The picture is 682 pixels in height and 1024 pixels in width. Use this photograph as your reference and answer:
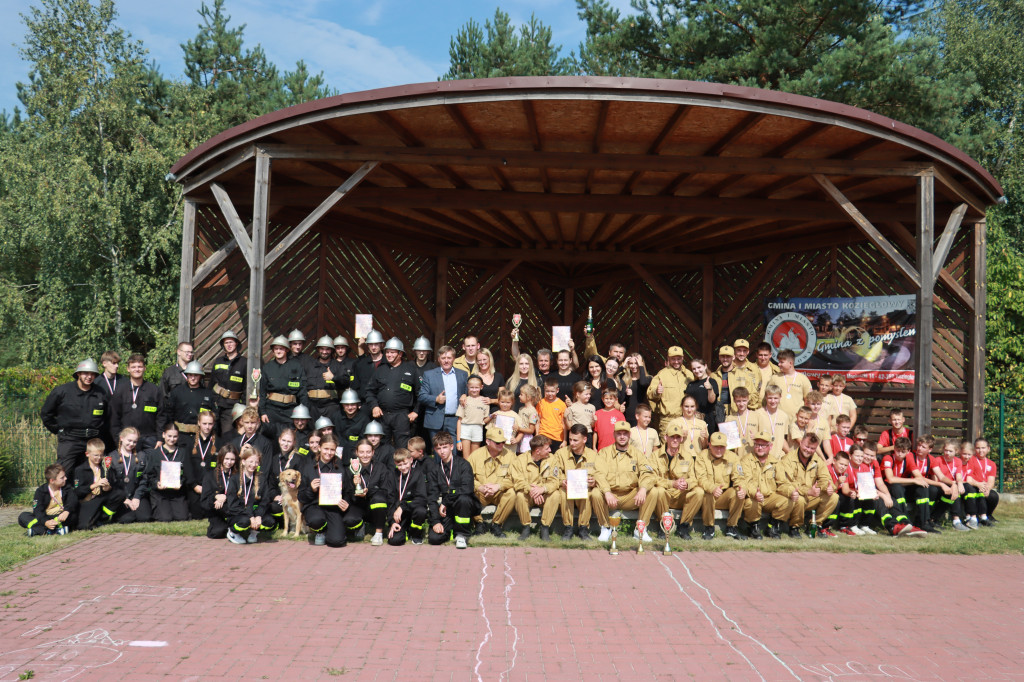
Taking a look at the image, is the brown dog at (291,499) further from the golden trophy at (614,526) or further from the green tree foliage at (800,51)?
the green tree foliage at (800,51)

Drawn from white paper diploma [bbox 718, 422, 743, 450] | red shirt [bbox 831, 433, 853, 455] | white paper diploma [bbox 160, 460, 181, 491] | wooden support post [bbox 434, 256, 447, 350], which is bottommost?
white paper diploma [bbox 160, 460, 181, 491]

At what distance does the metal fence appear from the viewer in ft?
37.1

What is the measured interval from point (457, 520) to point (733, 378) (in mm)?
3764

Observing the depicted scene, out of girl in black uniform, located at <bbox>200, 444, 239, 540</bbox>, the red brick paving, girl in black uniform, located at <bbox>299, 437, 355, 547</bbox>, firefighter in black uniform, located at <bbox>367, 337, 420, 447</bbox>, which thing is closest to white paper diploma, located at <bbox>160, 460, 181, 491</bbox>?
girl in black uniform, located at <bbox>200, 444, 239, 540</bbox>

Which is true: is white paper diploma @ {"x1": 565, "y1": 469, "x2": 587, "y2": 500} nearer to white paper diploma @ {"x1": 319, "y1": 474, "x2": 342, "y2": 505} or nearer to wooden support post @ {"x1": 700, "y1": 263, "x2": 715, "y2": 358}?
white paper diploma @ {"x1": 319, "y1": 474, "x2": 342, "y2": 505}

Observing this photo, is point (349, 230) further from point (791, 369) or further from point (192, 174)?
point (791, 369)

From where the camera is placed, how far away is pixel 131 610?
16.0 feet

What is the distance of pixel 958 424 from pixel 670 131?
560cm

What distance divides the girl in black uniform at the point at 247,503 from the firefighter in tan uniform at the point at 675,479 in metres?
3.58

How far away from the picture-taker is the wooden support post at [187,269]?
9.67 metres

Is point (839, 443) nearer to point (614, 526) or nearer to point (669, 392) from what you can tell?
point (669, 392)

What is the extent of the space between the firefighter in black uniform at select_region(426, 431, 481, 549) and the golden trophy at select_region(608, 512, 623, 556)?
126 cm

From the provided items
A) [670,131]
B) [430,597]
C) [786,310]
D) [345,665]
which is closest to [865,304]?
[786,310]

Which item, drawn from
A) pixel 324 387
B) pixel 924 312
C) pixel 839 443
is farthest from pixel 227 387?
pixel 924 312
